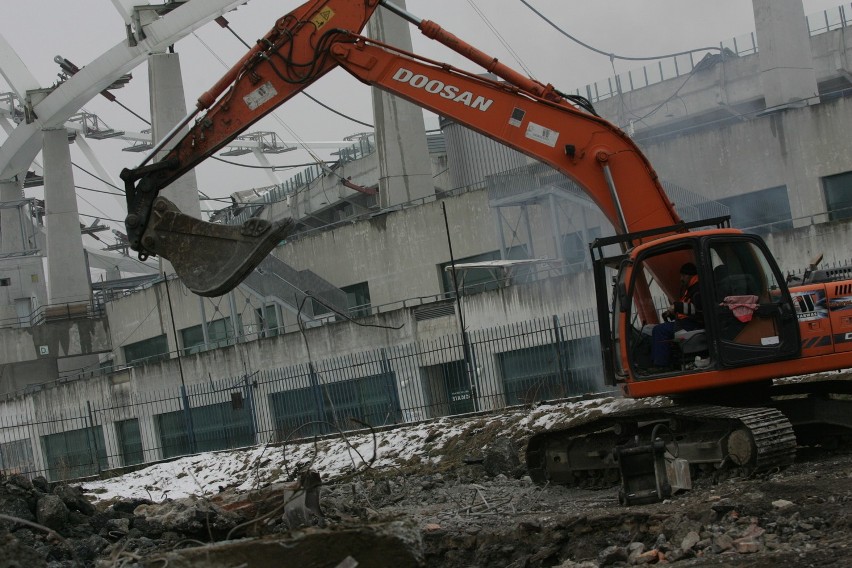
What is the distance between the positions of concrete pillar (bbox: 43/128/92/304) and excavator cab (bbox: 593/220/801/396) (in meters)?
49.5

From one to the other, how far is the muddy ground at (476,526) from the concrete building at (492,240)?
8404 millimetres

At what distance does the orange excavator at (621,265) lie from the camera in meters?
11.3

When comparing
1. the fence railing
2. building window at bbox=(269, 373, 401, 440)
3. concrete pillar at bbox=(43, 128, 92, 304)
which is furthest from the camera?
concrete pillar at bbox=(43, 128, 92, 304)

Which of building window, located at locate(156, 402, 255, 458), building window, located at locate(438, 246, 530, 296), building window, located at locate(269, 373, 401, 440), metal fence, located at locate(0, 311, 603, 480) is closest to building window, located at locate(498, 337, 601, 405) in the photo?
metal fence, located at locate(0, 311, 603, 480)

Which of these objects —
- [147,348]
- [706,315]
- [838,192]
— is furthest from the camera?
[147,348]

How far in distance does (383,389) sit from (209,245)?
16.4 metres

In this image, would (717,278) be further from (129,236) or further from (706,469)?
(129,236)

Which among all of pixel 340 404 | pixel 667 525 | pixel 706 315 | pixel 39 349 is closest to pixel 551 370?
pixel 340 404

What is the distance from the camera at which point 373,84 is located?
13.1 m

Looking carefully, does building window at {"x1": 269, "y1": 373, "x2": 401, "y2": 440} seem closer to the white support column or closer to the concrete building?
the concrete building

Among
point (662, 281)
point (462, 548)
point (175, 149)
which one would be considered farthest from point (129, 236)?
point (662, 281)

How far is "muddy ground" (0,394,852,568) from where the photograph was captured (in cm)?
805

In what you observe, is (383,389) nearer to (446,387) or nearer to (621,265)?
(446,387)

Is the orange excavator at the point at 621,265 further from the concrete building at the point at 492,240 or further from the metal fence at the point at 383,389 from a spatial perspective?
the metal fence at the point at 383,389
